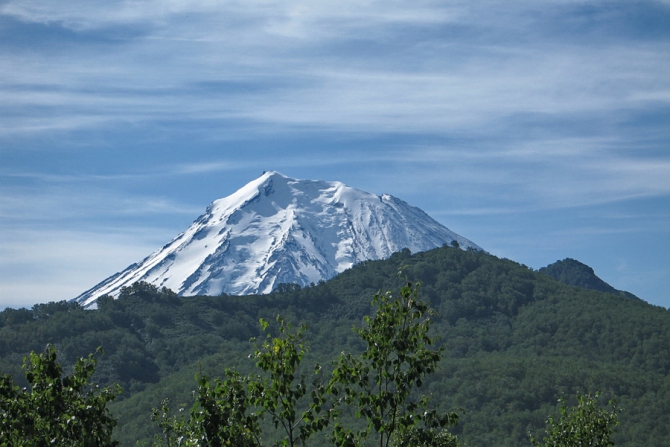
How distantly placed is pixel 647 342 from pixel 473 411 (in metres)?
49.9

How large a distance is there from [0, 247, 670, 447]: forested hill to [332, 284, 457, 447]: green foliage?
95.7 metres

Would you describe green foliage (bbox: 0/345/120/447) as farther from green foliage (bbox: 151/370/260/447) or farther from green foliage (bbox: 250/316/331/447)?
green foliage (bbox: 250/316/331/447)

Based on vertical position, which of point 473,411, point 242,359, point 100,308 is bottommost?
point 473,411

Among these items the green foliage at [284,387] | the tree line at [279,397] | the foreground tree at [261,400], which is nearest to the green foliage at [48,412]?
the tree line at [279,397]

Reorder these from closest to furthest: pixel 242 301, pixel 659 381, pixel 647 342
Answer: pixel 659 381, pixel 647 342, pixel 242 301

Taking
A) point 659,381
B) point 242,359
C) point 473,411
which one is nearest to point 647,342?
point 659,381

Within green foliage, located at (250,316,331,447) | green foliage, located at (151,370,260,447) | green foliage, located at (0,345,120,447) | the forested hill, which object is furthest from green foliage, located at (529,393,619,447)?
the forested hill

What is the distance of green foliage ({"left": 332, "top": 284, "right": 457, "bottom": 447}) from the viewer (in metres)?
13.7

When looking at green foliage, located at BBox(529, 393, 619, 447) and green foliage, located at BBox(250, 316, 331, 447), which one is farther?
green foliage, located at BBox(529, 393, 619, 447)

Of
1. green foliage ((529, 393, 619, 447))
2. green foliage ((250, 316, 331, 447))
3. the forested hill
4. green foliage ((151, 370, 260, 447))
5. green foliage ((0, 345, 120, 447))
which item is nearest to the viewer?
green foliage ((0, 345, 120, 447))

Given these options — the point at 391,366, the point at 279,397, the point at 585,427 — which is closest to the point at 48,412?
the point at 279,397

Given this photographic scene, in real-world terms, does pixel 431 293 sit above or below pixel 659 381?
above

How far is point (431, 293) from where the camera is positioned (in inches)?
7805

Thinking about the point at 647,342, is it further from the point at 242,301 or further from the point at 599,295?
the point at 242,301
